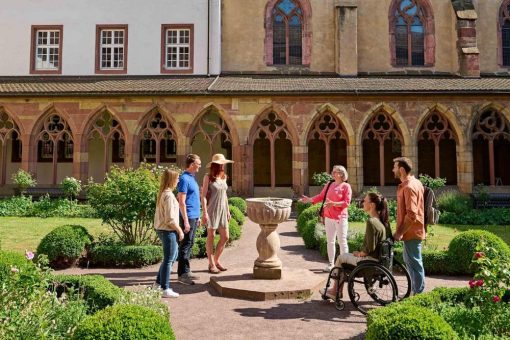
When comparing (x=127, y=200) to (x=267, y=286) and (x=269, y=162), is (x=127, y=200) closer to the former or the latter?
(x=267, y=286)

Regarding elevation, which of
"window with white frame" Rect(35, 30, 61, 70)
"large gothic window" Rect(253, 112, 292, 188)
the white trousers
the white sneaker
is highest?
"window with white frame" Rect(35, 30, 61, 70)

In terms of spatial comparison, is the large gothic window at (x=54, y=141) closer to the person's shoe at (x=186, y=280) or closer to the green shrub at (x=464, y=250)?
the person's shoe at (x=186, y=280)

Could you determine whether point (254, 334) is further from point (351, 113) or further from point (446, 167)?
point (446, 167)

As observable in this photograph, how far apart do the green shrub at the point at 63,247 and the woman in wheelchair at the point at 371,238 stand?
14.7 ft

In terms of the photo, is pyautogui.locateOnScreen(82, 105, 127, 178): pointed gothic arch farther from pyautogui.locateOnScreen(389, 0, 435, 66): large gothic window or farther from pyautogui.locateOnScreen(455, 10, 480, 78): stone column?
pyautogui.locateOnScreen(455, 10, 480, 78): stone column

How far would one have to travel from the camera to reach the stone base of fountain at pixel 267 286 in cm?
538

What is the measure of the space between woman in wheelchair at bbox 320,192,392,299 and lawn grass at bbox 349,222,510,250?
3905 millimetres

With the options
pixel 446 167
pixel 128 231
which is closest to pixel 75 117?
pixel 128 231

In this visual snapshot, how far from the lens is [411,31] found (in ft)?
58.0

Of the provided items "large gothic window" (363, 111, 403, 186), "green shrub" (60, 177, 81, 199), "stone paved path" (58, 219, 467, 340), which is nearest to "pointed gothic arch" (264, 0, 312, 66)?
"large gothic window" (363, 111, 403, 186)

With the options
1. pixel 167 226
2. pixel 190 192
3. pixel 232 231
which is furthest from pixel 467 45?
pixel 167 226

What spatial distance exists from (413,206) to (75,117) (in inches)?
536

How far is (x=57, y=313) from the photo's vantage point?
3652 mm

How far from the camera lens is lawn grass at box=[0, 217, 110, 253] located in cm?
844
